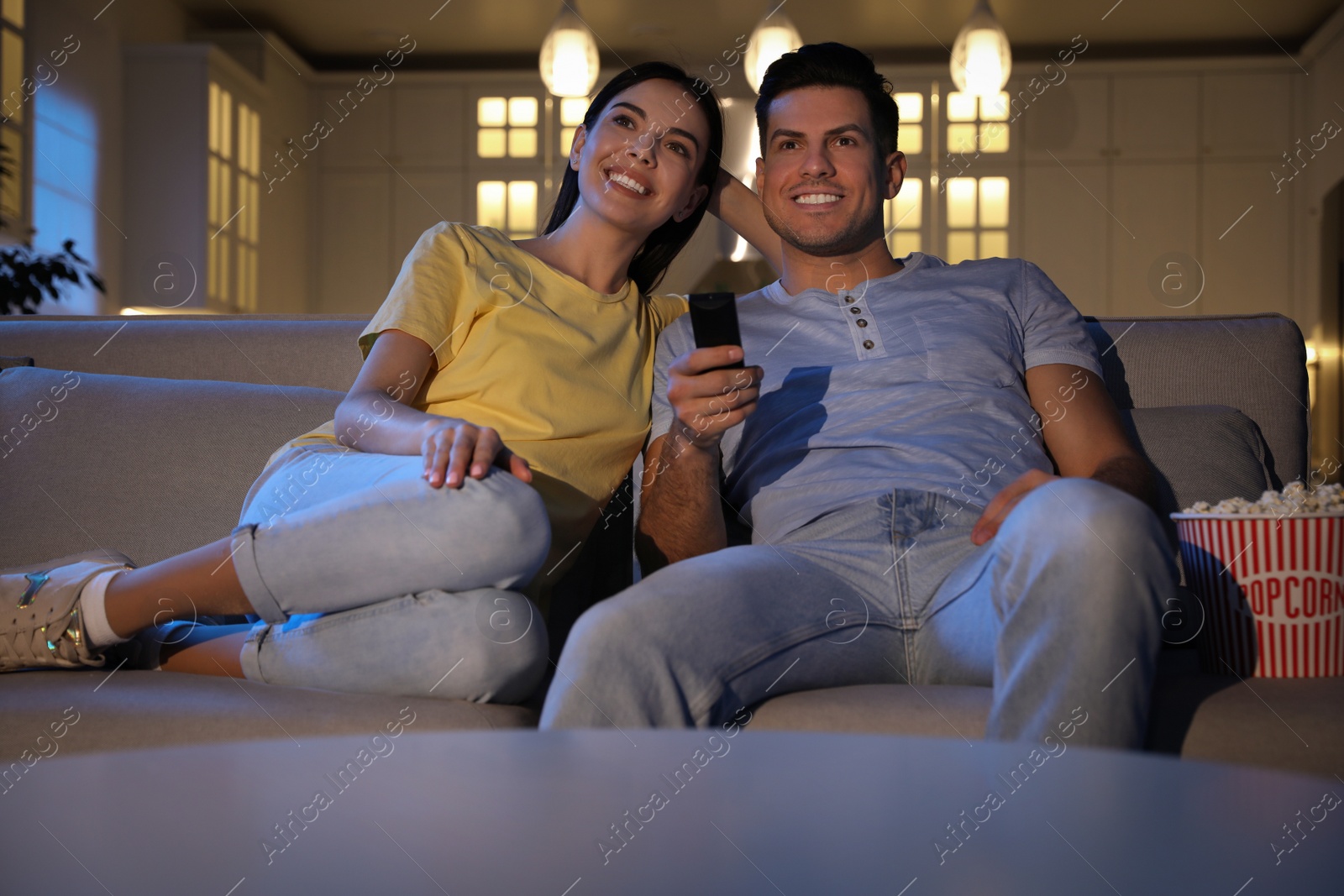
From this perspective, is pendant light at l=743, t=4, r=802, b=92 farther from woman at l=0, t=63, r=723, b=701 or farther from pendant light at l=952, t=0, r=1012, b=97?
woman at l=0, t=63, r=723, b=701

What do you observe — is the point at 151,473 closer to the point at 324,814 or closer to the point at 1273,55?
the point at 324,814

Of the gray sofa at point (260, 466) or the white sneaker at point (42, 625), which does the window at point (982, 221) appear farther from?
the white sneaker at point (42, 625)

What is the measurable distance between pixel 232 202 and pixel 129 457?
448cm

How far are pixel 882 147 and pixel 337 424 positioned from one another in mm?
821

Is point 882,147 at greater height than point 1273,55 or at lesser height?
lesser

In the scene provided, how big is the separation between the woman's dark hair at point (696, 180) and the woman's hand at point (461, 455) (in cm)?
55

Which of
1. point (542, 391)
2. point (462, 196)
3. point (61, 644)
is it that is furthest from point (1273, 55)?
point (61, 644)

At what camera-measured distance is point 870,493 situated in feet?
4.11

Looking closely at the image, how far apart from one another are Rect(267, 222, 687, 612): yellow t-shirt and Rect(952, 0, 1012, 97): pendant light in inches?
90.0

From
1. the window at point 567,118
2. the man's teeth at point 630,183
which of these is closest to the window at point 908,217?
the window at point 567,118

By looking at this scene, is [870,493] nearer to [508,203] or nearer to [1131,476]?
[1131,476]

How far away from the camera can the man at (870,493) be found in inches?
34.4

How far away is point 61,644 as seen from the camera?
1100 millimetres

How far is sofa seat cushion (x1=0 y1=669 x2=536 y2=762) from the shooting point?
951 mm
